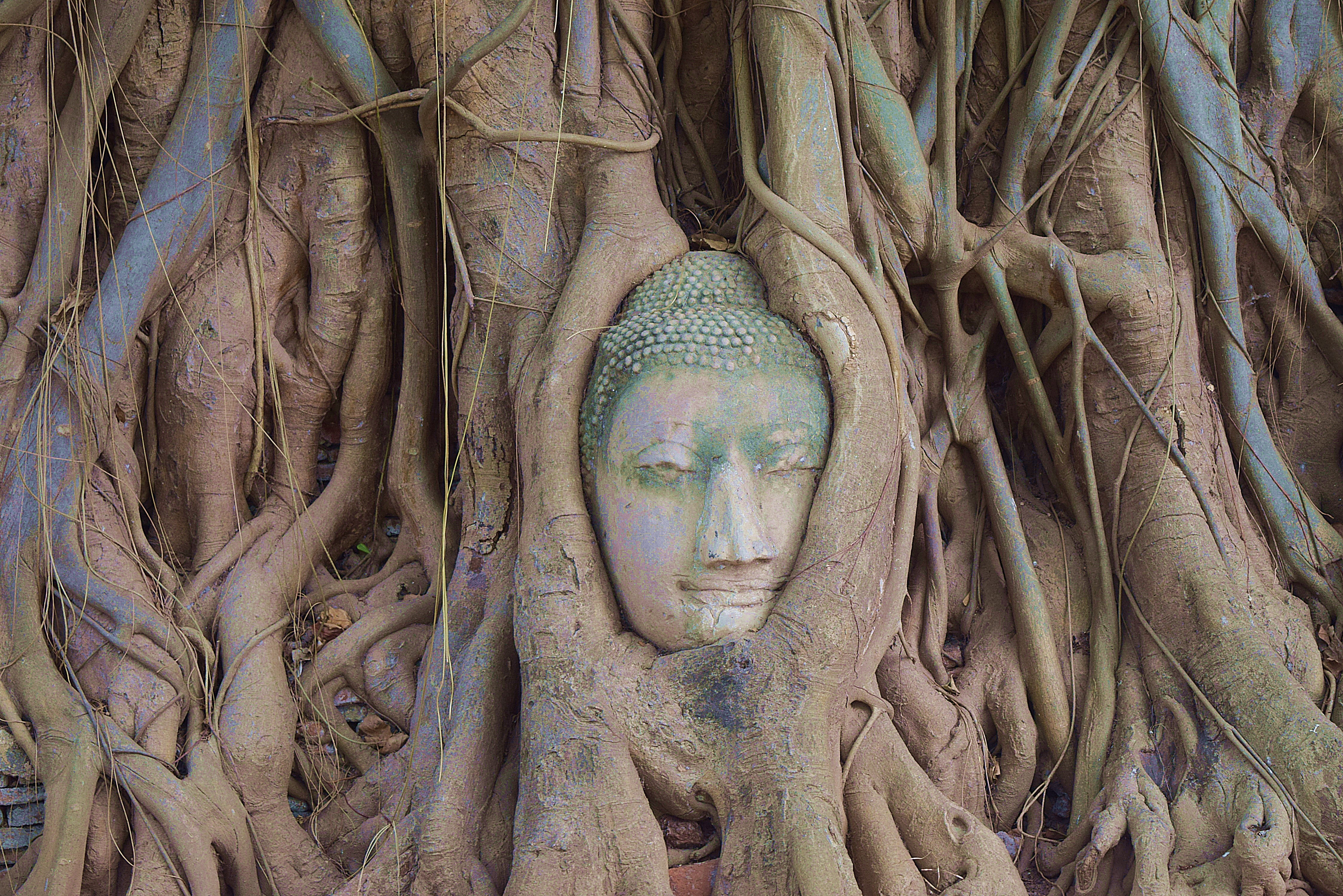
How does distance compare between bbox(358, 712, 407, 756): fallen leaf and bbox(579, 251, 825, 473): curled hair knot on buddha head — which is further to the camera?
bbox(358, 712, 407, 756): fallen leaf

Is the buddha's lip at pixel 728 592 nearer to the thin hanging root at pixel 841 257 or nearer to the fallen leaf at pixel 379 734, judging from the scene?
the thin hanging root at pixel 841 257

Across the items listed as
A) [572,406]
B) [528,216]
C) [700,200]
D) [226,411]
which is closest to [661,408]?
[572,406]

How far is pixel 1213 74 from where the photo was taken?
9.71 ft

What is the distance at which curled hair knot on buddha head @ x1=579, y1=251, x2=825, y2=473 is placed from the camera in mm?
2311

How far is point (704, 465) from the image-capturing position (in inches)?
88.7

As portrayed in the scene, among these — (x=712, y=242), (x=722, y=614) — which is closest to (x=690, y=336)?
(x=712, y=242)

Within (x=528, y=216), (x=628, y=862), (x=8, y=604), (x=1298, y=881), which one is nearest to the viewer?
(x=628, y=862)

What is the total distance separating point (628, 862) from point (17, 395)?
6.16 feet

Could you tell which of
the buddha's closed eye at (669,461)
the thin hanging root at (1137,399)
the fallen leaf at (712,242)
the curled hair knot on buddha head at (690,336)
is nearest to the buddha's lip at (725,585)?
the buddha's closed eye at (669,461)

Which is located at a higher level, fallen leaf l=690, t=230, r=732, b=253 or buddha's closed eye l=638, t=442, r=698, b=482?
fallen leaf l=690, t=230, r=732, b=253

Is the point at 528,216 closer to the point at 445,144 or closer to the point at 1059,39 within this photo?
the point at 445,144

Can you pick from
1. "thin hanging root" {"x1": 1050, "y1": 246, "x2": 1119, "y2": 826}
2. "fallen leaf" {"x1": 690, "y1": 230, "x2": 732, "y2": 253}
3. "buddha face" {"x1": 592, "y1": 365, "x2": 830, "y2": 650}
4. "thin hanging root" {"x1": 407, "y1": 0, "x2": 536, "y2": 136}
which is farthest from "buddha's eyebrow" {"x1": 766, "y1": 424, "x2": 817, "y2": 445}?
"thin hanging root" {"x1": 407, "y1": 0, "x2": 536, "y2": 136}

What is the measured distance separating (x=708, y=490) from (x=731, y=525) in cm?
10

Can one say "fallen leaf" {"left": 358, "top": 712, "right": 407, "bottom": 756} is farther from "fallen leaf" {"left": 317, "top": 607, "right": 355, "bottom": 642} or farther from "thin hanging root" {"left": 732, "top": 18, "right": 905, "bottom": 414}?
"thin hanging root" {"left": 732, "top": 18, "right": 905, "bottom": 414}
